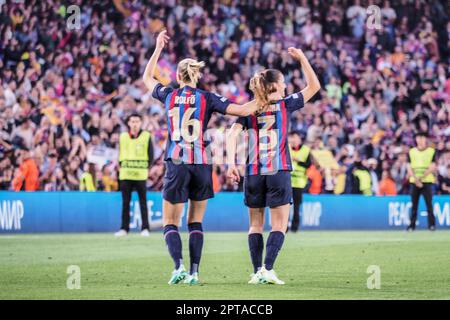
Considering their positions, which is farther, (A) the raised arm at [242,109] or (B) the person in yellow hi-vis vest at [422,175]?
(B) the person in yellow hi-vis vest at [422,175]

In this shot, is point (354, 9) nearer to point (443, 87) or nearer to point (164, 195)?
point (443, 87)

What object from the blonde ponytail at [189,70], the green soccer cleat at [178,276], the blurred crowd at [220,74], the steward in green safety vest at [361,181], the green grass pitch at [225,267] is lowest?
the green grass pitch at [225,267]

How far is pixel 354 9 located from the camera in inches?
1266

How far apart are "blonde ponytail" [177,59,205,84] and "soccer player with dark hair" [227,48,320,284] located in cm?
61

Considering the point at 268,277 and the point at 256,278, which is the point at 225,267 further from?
the point at 268,277

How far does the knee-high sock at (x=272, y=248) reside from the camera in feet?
37.8

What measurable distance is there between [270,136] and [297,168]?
11.5 meters

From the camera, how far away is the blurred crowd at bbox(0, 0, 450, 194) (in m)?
25.4

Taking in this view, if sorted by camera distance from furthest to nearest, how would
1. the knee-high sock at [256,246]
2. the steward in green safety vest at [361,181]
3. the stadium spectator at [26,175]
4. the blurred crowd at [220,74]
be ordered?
the steward in green safety vest at [361,181] < the blurred crowd at [220,74] < the stadium spectator at [26,175] < the knee-high sock at [256,246]

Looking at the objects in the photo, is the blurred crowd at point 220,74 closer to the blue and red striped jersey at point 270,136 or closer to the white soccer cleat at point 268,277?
the blue and red striped jersey at point 270,136

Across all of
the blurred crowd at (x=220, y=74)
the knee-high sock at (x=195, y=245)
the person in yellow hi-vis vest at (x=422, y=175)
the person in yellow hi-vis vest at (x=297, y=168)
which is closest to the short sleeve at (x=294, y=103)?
the knee-high sock at (x=195, y=245)

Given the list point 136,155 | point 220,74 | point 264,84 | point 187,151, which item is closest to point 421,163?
point 136,155

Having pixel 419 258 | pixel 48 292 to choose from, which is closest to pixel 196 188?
pixel 48 292

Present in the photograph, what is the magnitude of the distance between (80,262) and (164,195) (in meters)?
3.76
